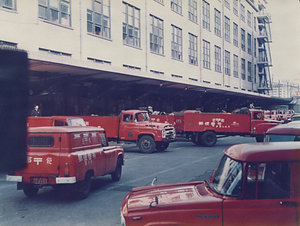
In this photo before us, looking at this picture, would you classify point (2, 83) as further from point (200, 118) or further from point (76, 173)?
point (200, 118)

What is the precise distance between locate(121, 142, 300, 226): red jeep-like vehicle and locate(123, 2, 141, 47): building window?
24.4 m

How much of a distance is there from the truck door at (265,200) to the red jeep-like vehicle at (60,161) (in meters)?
4.63

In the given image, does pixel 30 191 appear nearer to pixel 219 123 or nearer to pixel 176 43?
pixel 219 123

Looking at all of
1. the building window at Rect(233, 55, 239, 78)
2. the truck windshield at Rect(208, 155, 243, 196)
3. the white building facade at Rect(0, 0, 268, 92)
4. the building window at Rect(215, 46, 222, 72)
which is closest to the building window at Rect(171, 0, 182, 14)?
the white building facade at Rect(0, 0, 268, 92)

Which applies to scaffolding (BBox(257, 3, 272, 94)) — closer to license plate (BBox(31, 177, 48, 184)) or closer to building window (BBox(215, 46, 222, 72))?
building window (BBox(215, 46, 222, 72))

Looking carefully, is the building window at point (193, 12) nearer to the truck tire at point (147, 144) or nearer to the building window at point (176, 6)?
the building window at point (176, 6)

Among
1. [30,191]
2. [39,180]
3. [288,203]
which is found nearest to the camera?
[288,203]

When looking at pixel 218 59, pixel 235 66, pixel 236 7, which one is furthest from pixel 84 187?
pixel 235 66

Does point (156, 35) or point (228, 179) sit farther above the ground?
point (156, 35)

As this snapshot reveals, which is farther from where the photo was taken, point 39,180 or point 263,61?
point 263,61

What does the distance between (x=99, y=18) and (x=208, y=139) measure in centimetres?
1204

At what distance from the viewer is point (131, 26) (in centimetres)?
2800

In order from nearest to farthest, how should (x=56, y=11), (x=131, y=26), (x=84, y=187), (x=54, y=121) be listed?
(x=84, y=187), (x=54, y=121), (x=56, y=11), (x=131, y=26)

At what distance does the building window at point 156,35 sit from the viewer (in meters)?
31.0
